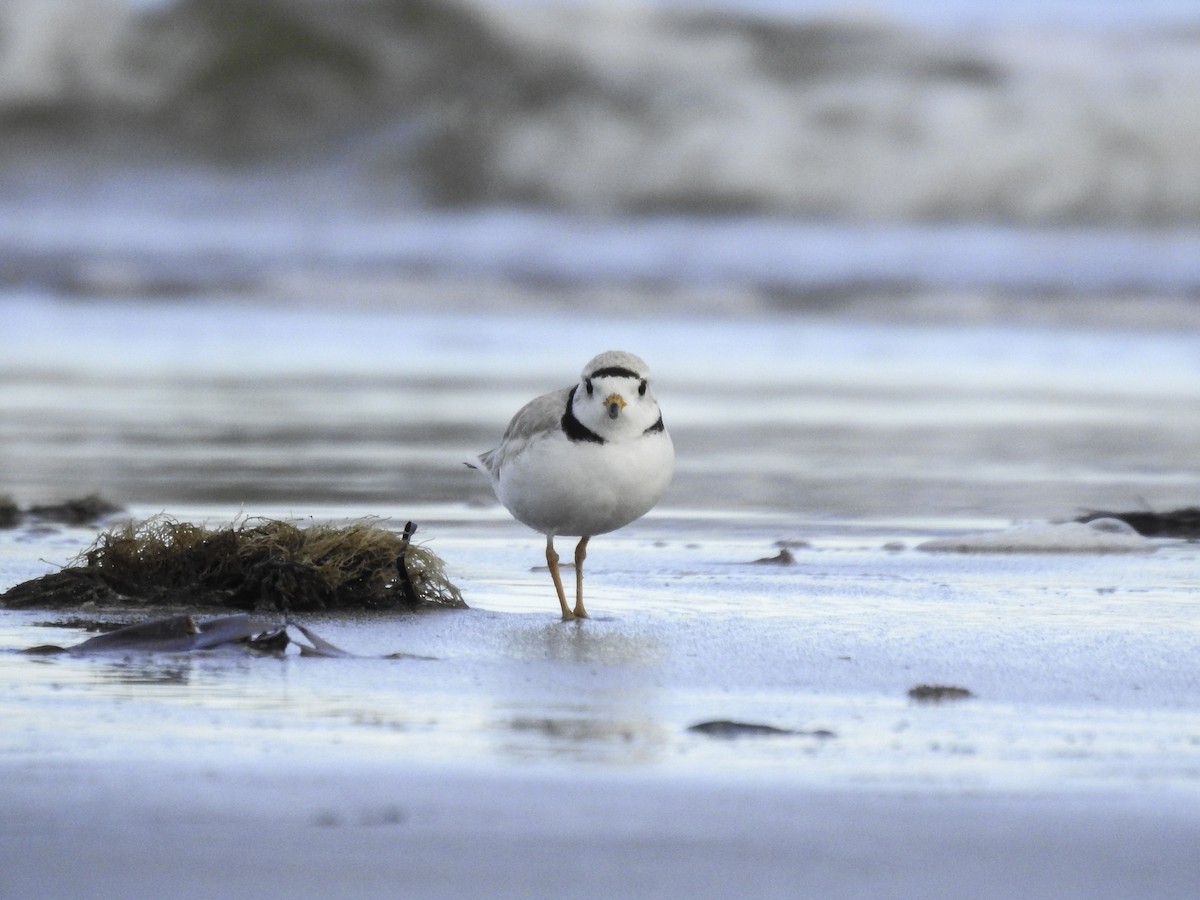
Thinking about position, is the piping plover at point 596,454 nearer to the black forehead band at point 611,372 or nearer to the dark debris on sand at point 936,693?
the black forehead band at point 611,372

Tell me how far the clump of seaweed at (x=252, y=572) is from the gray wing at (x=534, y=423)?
0.49 m

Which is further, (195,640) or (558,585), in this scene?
(558,585)

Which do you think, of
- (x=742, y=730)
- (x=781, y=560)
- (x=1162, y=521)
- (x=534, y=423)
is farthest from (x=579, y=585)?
(x=1162, y=521)

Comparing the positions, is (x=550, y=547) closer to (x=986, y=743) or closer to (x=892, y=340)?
(x=986, y=743)

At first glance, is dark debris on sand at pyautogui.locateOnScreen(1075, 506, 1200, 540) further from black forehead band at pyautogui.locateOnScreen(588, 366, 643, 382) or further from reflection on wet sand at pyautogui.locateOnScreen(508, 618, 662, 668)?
reflection on wet sand at pyautogui.locateOnScreen(508, 618, 662, 668)

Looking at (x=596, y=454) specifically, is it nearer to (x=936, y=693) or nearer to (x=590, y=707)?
(x=590, y=707)

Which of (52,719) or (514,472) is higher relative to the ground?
(514,472)

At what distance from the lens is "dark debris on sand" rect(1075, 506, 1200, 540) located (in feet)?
23.3

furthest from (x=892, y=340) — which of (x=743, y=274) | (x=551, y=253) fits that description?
(x=551, y=253)

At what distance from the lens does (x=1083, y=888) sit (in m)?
2.78

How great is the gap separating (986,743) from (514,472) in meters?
2.23

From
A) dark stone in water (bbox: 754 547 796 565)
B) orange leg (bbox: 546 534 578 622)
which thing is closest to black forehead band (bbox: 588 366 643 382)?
orange leg (bbox: 546 534 578 622)

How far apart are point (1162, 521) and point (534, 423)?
9.56 ft

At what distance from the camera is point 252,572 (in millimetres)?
5168
